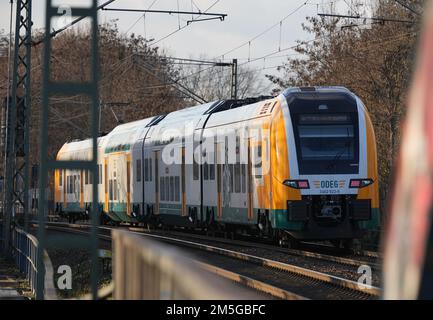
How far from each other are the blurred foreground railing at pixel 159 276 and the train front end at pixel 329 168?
13446 mm

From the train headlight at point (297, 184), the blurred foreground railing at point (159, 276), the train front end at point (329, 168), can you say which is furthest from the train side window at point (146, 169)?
the blurred foreground railing at point (159, 276)

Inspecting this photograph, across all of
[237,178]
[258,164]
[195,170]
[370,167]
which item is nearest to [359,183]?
[370,167]

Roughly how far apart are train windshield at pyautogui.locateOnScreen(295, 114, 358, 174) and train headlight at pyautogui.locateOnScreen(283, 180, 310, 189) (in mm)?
207

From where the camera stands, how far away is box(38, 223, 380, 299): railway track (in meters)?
13.7

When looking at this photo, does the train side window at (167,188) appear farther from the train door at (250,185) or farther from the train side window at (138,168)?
the train door at (250,185)

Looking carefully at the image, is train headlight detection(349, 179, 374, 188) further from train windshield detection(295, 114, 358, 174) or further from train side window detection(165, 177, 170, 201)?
train side window detection(165, 177, 170, 201)

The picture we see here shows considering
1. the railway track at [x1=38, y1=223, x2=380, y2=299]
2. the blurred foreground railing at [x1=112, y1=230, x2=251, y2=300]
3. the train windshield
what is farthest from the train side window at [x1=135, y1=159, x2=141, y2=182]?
the blurred foreground railing at [x1=112, y1=230, x2=251, y2=300]

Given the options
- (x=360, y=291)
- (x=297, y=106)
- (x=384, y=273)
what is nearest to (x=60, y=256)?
(x=297, y=106)

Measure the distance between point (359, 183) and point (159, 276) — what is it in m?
16.9

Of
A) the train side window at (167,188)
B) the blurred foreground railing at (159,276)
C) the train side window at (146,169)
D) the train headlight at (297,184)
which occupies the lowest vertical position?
the blurred foreground railing at (159,276)

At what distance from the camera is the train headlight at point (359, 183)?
70.6 feet

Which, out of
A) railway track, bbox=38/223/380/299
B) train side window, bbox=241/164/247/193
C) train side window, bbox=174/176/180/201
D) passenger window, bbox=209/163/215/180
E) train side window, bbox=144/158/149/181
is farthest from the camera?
train side window, bbox=144/158/149/181

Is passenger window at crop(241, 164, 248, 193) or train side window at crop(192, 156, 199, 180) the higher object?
train side window at crop(192, 156, 199, 180)
